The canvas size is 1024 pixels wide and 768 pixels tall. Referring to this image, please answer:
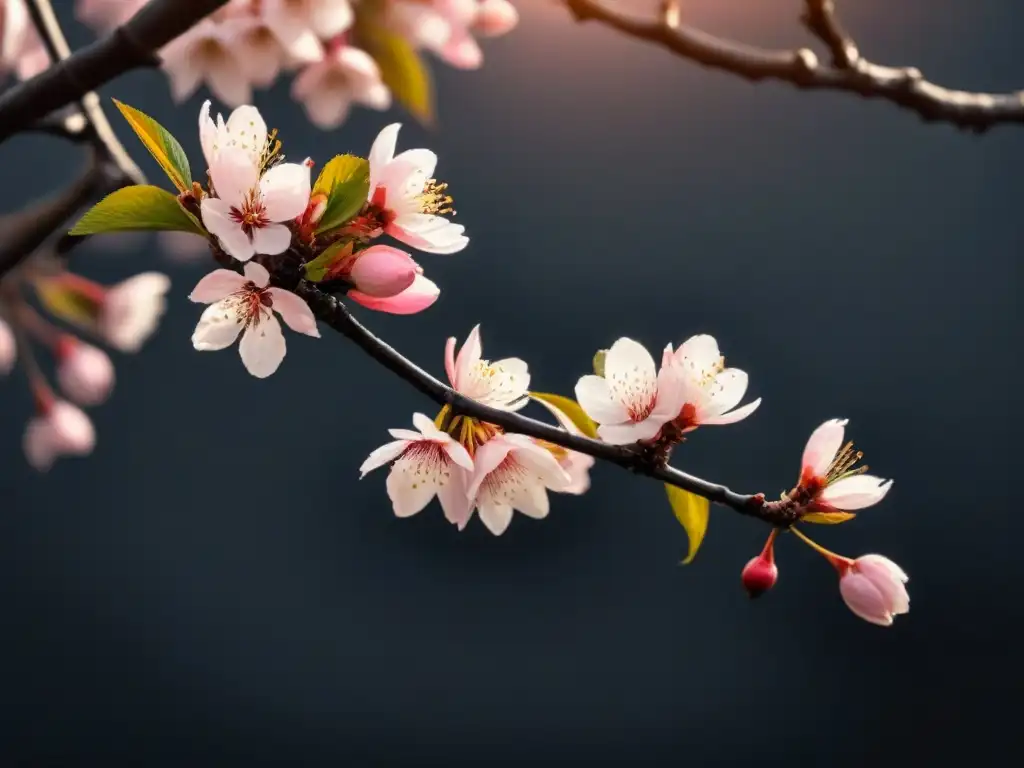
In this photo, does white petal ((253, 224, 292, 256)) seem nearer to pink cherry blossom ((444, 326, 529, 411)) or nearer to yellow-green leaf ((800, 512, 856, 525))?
pink cherry blossom ((444, 326, 529, 411))

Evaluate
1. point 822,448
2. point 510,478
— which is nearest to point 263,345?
point 510,478

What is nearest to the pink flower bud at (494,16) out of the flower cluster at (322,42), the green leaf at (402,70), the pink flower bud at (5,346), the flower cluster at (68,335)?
the flower cluster at (322,42)

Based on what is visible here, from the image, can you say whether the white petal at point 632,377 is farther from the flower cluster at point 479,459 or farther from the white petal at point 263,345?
the white petal at point 263,345

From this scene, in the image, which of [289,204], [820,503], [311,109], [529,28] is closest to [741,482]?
[529,28]

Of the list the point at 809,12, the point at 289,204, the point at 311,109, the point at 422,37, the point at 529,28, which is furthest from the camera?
the point at 529,28

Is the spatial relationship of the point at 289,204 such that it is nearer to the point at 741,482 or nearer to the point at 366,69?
the point at 366,69

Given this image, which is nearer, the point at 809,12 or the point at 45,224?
the point at 45,224
